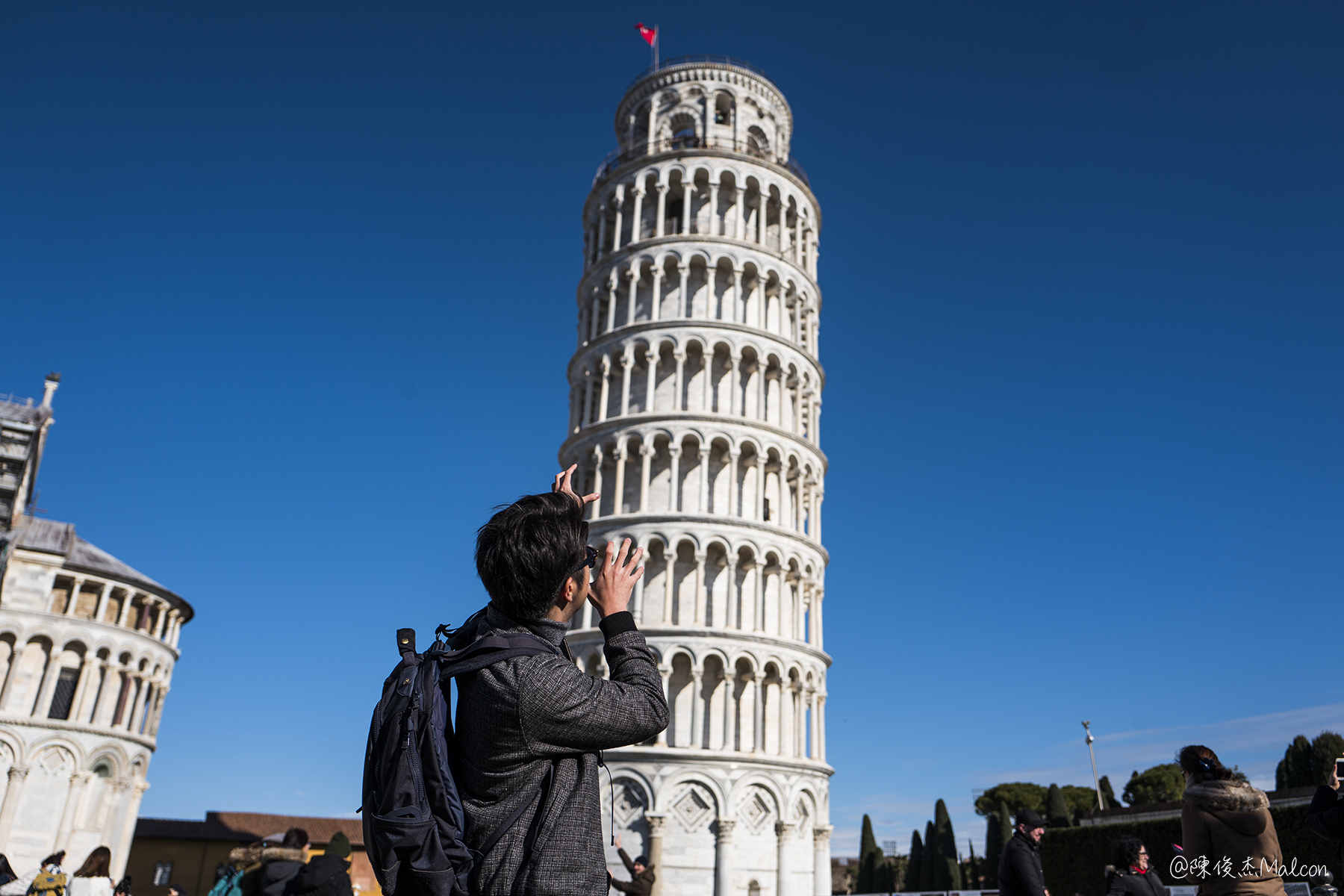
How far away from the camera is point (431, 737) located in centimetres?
221

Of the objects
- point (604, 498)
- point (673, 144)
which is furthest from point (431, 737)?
point (673, 144)

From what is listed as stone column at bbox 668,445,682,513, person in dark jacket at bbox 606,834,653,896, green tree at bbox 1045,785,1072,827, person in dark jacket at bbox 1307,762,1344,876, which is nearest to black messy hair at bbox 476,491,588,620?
person in dark jacket at bbox 1307,762,1344,876

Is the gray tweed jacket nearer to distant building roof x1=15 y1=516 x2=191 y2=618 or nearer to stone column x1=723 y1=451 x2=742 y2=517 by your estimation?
stone column x1=723 y1=451 x2=742 y2=517

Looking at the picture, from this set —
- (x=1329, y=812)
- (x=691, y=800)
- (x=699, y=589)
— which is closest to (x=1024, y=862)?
(x=1329, y=812)

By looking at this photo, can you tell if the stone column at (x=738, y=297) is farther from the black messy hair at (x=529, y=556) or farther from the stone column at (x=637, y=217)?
the black messy hair at (x=529, y=556)

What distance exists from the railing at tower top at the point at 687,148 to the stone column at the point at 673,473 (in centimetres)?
1259

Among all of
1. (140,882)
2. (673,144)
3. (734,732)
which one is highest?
(673,144)

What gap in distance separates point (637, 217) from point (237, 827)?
162 feet

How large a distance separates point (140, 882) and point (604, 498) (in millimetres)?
43948

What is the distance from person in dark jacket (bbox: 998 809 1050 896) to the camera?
7372 mm

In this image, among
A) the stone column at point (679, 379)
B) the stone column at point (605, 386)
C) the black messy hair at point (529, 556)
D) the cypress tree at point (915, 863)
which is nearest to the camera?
the black messy hair at point (529, 556)

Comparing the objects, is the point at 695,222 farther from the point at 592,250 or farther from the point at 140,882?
the point at 140,882

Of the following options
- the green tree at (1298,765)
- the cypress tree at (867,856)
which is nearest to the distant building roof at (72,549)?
the cypress tree at (867,856)

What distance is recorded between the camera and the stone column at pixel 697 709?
1121 inches
